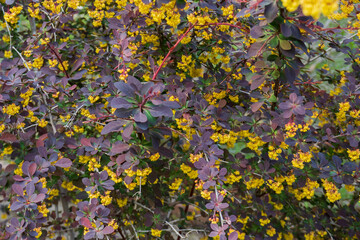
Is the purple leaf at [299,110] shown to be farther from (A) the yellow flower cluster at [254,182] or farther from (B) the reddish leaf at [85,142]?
(B) the reddish leaf at [85,142]

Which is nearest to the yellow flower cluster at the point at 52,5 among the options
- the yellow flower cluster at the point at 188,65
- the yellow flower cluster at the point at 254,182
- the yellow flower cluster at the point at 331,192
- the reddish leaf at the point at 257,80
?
the yellow flower cluster at the point at 188,65

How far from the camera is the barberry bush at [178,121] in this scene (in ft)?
4.54

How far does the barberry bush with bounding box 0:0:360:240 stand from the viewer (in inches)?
54.4

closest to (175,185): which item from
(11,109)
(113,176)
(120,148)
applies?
(113,176)

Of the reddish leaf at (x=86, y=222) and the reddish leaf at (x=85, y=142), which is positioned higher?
the reddish leaf at (x=85, y=142)

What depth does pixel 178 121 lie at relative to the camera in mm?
1615

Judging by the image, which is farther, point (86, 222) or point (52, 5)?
point (52, 5)

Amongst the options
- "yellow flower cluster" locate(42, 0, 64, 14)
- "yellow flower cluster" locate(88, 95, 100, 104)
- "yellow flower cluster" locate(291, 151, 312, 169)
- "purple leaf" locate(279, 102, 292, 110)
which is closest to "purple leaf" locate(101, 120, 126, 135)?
"yellow flower cluster" locate(88, 95, 100, 104)

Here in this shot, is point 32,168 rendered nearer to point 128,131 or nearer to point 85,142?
point 85,142

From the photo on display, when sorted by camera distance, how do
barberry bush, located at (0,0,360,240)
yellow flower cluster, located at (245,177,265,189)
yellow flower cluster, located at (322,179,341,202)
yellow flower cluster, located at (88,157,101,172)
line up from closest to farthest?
barberry bush, located at (0,0,360,240) → yellow flower cluster, located at (88,157,101,172) → yellow flower cluster, located at (322,179,341,202) → yellow flower cluster, located at (245,177,265,189)

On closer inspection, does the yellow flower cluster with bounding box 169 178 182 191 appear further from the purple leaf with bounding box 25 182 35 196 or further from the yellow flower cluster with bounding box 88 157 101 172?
the purple leaf with bounding box 25 182 35 196

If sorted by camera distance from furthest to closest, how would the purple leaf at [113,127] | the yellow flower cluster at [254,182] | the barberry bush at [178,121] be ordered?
the yellow flower cluster at [254,182] < the barberry bush at [178,121] < the purple leaf at [113,127]

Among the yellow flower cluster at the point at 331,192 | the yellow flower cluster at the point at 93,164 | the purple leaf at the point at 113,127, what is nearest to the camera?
the purple leaf at the point at 113,127

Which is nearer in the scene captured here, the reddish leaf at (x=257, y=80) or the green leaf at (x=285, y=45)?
the green leaf at (x=285, y=45)
